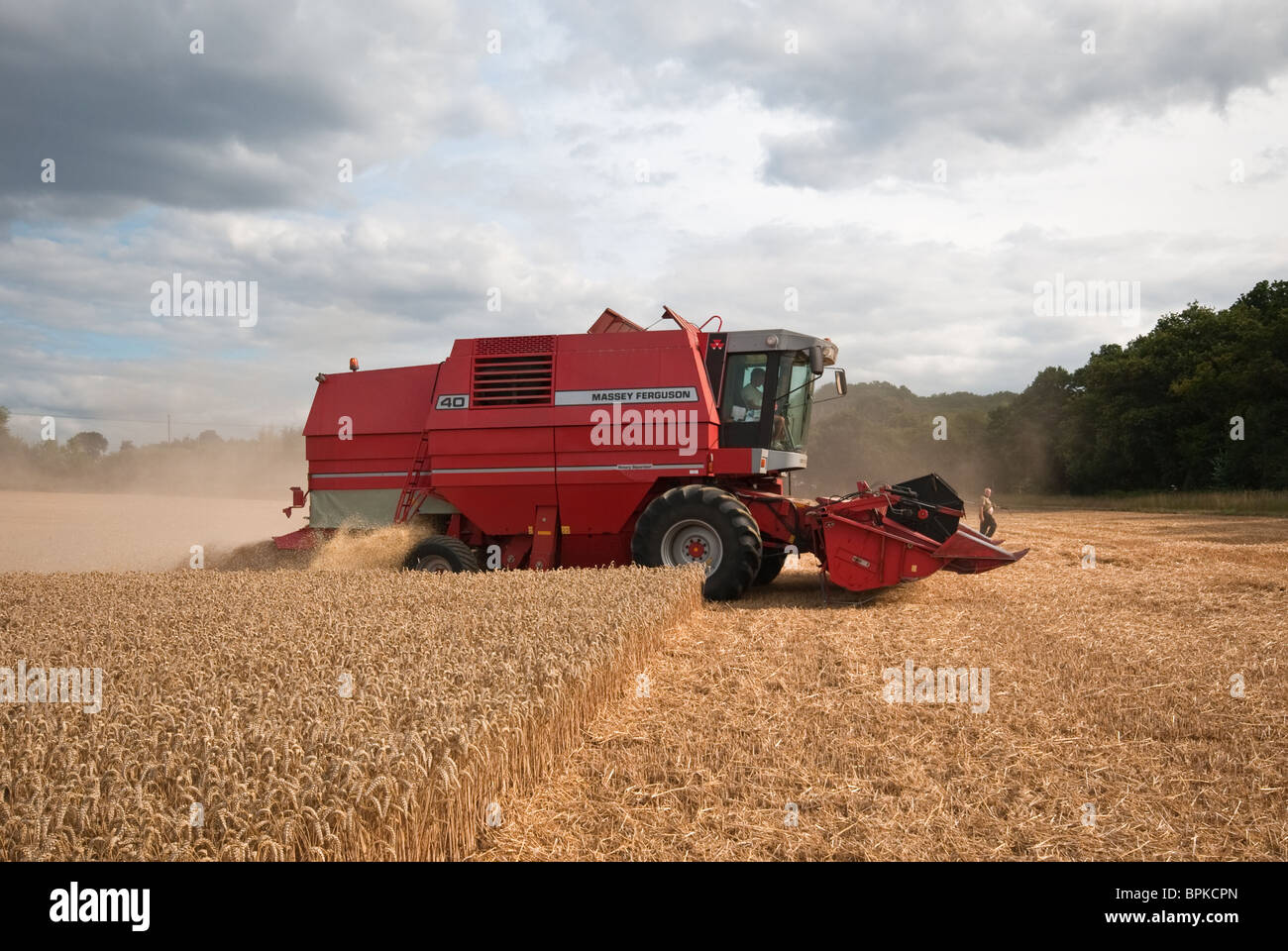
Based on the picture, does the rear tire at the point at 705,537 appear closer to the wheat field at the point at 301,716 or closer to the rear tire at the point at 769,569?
the rear tire at the point at 769,569

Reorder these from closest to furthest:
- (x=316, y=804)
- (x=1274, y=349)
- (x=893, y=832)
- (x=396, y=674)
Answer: (x=316, y=804)
(x=893, y=832)
(x=396, y=674)
(x=1274, y=349)

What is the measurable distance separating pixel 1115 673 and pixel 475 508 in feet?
22.4

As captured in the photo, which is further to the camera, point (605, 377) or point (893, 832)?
point (605, 377)

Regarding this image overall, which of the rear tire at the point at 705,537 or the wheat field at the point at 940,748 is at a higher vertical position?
the rear tire at the point at 705,537

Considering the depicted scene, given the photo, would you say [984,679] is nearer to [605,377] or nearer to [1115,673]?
[1115,673]

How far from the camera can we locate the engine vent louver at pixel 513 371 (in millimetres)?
10117

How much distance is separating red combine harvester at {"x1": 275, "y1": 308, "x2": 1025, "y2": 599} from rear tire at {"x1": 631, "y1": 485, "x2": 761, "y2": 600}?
0.01 metres

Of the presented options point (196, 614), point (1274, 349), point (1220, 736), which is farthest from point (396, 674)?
point (1274, 349)

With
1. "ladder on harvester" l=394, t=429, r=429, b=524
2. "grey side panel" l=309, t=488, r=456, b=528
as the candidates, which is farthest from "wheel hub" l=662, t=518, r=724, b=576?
"ladder on harvester" l=394, t=429, r=429, b=524

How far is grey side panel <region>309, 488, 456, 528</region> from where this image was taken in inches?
420

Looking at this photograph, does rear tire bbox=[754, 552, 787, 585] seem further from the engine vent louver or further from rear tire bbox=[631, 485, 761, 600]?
the engine vent louver

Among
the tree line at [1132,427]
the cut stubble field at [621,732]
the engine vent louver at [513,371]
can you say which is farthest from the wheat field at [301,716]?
the tree line at [1132,427]

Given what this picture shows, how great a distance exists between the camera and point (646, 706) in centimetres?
542

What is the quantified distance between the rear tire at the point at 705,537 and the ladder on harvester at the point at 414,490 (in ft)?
9.48
